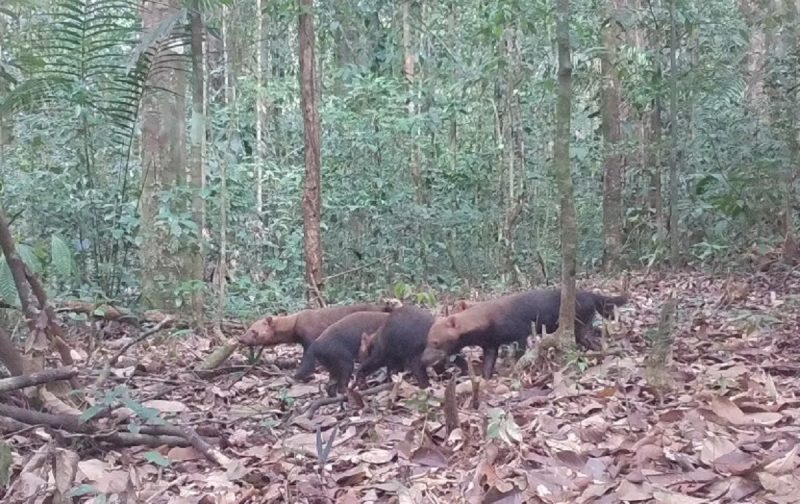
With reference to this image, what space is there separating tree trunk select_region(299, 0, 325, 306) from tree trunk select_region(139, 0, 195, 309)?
0.97 metres

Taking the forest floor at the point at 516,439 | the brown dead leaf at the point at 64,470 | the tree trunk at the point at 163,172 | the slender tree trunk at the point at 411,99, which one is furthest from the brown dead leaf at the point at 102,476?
the slender tree trunk at the point at 411,99

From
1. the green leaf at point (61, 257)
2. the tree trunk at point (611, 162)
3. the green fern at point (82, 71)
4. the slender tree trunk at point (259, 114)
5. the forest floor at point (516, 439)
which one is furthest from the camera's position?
the slender tree trunk at point (259, 114)

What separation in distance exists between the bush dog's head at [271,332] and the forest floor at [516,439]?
Answer: 0.87 metres

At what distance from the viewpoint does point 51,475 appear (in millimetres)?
3426

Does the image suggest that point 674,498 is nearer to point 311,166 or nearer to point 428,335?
point 428,335

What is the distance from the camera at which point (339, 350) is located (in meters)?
5.28

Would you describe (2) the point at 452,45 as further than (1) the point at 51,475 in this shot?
Yes

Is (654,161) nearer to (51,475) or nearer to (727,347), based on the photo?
(727,347)

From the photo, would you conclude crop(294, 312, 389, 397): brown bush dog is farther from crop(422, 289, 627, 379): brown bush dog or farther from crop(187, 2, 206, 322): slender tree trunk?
crop(187, 2, 206, 322): slender tree trunk

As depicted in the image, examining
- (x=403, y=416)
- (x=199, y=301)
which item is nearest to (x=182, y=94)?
(x=199, y=301)

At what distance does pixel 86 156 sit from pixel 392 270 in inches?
170

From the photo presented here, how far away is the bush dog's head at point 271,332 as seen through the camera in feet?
20.0

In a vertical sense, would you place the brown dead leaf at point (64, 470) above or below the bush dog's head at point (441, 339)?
below

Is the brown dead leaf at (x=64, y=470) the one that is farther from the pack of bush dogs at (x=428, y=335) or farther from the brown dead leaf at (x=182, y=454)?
the pack of bush dogs at (x=428, y=335)
